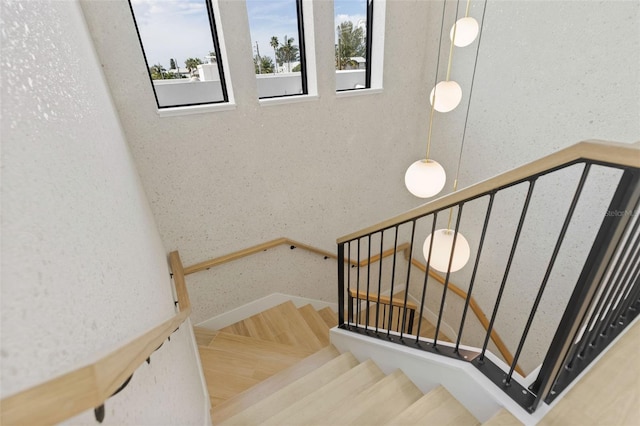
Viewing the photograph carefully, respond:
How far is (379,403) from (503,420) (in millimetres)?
655

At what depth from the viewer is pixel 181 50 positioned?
2.56 m

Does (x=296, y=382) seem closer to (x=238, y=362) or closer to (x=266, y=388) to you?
(x=266, y=388)

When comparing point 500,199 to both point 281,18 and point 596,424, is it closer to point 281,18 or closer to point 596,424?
point 596,424

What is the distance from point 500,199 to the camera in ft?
10.3

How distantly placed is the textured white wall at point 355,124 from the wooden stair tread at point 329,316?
35 cm

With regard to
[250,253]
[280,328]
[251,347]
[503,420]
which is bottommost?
[280,328]

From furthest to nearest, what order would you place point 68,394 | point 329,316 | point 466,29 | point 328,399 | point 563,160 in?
1. point 329,316
2. point 466,29
3. point 328,399
4. point 563,160
5. point 68,394

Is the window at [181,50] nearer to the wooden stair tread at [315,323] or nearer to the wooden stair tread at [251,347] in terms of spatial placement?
the wooden stair tread at [251,347]

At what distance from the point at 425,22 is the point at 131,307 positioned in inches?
151

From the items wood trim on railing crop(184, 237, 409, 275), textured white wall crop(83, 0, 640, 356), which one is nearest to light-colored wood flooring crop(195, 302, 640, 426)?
textured white wall crop(83, 0, 640, 356)

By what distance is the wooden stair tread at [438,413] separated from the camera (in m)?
1.31

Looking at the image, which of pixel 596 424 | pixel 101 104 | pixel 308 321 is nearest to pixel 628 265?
pixel 596 424

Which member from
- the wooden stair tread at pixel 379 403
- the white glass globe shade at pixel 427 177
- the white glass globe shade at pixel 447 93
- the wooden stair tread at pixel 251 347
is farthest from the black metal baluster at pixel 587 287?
the wooden stair tread at pixel 251 347

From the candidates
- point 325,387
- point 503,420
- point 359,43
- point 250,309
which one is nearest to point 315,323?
point 250,309
